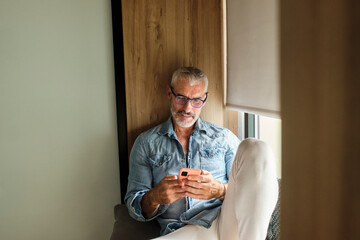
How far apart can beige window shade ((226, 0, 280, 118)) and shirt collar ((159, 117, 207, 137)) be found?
0.25 metres

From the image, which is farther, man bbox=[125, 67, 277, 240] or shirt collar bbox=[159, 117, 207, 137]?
shirt collar bbox=[159, 117, 207, 137]

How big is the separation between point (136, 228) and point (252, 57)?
3.49 feet

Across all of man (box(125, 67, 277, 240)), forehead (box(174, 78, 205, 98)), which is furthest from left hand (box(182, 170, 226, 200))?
forehead (box(174, 78, 205, 98))

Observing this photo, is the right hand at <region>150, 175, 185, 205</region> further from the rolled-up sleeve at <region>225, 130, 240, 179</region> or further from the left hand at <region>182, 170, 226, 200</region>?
the rolled-up sleeve at <region>225, 130, 240, 179</region>

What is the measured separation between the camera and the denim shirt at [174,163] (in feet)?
5.29

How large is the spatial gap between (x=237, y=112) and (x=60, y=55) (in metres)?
1.12

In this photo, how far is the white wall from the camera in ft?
5.80

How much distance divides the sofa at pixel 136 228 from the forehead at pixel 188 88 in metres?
0.64

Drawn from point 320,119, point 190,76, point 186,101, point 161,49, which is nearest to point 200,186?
point 186,101

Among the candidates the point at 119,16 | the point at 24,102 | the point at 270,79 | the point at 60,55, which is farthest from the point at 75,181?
the point at 270,79

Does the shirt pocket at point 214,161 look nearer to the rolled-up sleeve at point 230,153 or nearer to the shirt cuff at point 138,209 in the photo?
the rolled-up sleeve at point 230,153

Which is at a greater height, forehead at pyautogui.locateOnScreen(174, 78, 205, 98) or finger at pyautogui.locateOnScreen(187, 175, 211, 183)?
forehead at pyautogui.locateOnScreen(174, 78, 205, 98)

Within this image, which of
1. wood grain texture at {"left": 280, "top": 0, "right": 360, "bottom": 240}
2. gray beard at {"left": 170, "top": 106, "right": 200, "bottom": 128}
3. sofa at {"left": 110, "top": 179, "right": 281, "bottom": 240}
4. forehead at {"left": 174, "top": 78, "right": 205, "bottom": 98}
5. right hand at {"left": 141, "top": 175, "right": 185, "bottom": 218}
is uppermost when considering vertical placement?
wood grain texture at {"left": 280, "top": 0, "right": 360, "bottom": 240}

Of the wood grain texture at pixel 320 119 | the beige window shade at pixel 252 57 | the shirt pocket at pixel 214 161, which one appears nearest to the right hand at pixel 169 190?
the shirt pocket at pixel 214 161
